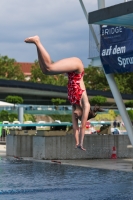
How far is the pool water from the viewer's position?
50.0ft

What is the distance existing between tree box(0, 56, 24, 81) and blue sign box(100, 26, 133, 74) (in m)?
101

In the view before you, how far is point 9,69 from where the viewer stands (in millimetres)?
123375

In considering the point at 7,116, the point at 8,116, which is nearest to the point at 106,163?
the point at 7,116

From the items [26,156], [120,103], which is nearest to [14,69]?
[26,156]

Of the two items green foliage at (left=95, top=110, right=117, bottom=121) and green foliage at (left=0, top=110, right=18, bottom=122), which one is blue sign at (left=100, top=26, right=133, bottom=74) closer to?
green foliage at (left=0, top=110, right=18, bottom=122)

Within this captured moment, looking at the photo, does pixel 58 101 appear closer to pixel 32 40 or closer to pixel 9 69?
pixel 9 69

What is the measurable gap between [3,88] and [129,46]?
2453 inches

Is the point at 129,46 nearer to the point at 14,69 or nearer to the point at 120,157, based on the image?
the point at 120,157

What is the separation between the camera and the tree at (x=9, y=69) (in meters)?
123

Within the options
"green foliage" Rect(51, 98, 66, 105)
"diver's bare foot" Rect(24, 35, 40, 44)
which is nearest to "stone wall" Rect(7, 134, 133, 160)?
"diver's bare foot" Rect(24, 35, 40, 44)

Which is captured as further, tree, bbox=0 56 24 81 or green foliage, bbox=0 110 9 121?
tree, bbox=0 56 24 81

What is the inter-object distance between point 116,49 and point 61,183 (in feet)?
18.1

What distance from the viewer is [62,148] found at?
27625 mm

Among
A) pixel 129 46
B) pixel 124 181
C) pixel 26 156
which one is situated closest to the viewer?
pixel 124 181
